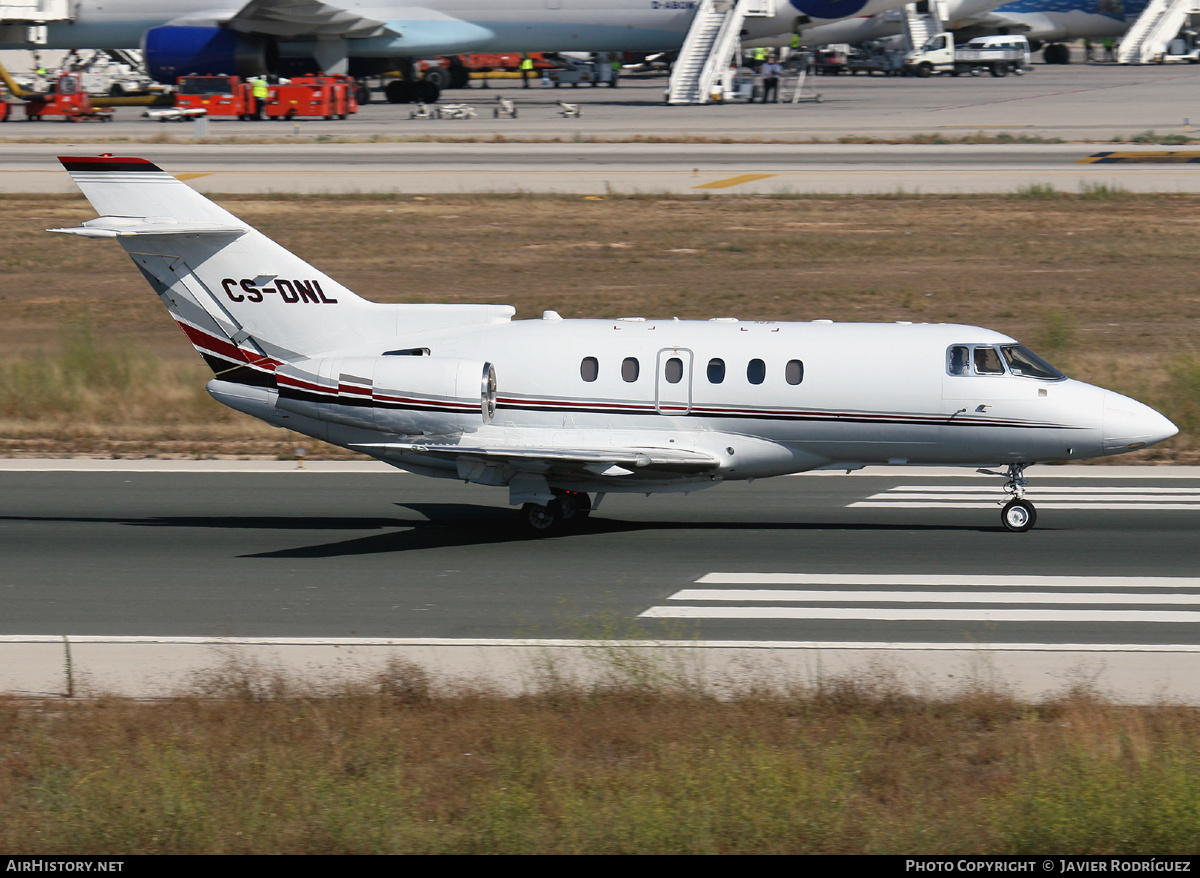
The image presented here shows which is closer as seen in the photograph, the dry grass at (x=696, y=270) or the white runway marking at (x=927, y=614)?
the white runway marking at (x=927, y=614)

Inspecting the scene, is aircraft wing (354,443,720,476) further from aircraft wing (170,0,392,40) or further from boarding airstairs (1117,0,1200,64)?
boarding airstairs (1117,0,1200,64)

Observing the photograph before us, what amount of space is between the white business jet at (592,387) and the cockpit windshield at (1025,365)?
3cm

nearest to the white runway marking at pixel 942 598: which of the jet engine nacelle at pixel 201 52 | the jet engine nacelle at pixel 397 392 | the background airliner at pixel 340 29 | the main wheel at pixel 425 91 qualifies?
the jet engine nacelle at pixel 397 392

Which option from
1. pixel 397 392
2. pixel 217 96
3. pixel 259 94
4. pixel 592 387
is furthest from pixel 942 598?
pixel 217 96

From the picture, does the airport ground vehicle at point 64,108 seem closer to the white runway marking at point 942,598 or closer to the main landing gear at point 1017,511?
the main landing gear at point 1017,511

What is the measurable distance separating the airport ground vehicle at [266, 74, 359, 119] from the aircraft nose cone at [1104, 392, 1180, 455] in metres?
69.6

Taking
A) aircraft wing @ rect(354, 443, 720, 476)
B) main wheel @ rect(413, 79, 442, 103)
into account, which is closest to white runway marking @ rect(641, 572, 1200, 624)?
aircraft wing @ rect(354, 443, 720, 476)

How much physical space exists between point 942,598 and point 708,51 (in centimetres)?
7865

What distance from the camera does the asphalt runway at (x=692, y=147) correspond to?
183 feet

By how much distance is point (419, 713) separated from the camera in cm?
1234

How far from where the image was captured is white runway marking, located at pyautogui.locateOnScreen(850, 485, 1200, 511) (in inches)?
848
